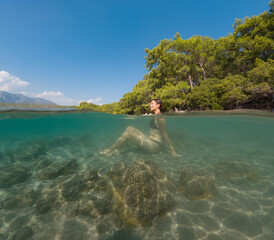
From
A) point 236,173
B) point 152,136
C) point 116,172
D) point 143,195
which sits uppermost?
point 152,136

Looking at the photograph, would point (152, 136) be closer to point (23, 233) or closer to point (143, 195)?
point (143, 195)

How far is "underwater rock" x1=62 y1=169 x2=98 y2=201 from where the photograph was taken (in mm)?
4268

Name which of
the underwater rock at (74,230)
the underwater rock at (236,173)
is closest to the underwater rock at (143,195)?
the underwater rock at (74,230)

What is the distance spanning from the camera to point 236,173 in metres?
5.86

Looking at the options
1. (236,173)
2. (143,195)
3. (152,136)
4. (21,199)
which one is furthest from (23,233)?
(236,173)

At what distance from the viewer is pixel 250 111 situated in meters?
12.2

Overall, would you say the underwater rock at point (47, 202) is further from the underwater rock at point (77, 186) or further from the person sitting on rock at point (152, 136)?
the person sitting on rock at point (152, 136)

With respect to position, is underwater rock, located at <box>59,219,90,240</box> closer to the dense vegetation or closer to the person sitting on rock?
the person sitting on rock

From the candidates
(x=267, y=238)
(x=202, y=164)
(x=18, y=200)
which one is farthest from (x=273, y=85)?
(x=18, y=200)

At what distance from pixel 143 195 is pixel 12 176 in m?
6.10

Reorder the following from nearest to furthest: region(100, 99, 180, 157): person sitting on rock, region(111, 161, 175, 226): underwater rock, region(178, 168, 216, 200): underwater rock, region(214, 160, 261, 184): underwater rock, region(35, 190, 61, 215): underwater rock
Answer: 1. region(111, 161, 175, 226): underwater rock
2. region(35, 190, 61, 215): underwater rock
3. region(178, 168, 216, 200): underwater rock
4. region(214, 160, 261, 184): underwater rock
5. region(100, 99, 180, 157): person sitting on rock

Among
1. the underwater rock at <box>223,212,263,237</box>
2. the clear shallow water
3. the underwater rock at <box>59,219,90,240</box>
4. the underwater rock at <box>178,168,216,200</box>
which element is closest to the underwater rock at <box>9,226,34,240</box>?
the clear shallow water

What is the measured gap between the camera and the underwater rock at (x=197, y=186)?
4.26m

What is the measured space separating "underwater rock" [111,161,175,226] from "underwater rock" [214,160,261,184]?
335cm
